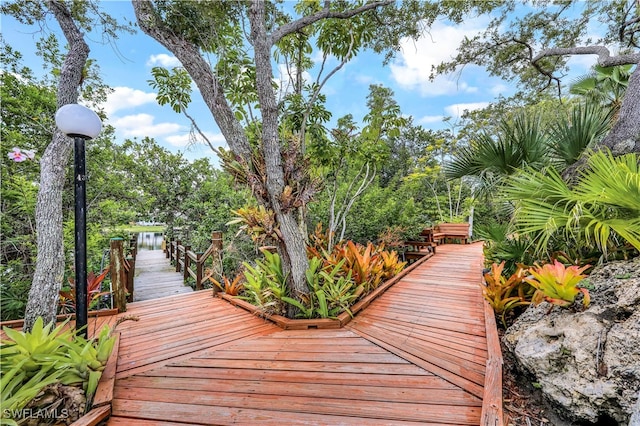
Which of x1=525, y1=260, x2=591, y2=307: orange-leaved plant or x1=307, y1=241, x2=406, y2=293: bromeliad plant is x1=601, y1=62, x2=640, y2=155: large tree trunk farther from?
x1=307, y1=241, x2=406, y2=293: bromeliad plant

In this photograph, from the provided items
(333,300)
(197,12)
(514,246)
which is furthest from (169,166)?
(514,246)

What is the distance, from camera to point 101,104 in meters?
6.15

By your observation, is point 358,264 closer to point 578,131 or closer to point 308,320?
point 308,320

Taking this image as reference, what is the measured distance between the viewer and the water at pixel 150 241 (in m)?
15.1

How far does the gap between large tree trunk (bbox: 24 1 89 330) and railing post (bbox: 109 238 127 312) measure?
476mm

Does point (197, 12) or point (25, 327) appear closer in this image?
point (25, 327)

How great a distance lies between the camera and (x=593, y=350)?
1.74m

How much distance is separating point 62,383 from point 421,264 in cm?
600

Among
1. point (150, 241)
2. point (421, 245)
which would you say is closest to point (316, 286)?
point (421, 245)

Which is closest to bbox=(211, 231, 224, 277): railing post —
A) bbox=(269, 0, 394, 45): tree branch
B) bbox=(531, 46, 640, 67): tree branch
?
bbox=(269, 0, 394, 45): tree branch

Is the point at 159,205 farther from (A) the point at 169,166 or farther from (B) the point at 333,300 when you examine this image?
(B) the point at 333,300

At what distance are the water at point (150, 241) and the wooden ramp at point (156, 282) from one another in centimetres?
635

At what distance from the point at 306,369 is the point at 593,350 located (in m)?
2.05

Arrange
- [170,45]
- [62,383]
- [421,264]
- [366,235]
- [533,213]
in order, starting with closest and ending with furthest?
[62,383]
[533,213]
[170,45]
[421,264]
[366,235]
